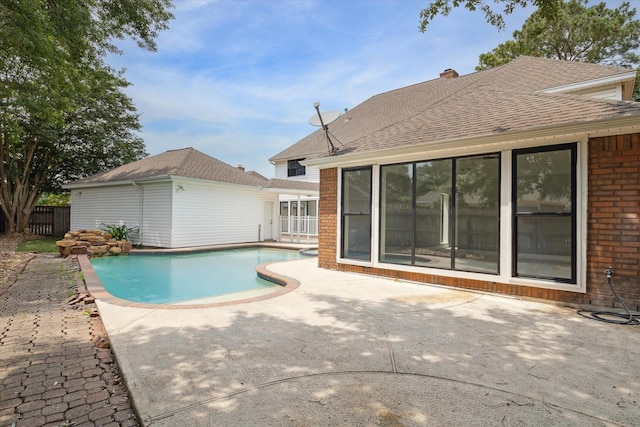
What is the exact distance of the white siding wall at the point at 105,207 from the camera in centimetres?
1452

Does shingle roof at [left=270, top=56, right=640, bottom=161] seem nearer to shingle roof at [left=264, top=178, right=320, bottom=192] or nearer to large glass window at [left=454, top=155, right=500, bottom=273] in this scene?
large glass window at [left=454, top=155, right=500, bottom=273]

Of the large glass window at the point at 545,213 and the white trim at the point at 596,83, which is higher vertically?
the white trim at the point at 596,83

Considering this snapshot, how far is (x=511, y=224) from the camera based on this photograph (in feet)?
17.7

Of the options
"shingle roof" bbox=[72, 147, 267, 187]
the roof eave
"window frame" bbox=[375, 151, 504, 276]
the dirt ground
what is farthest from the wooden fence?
"window frame" bbox=[375, 151, 504, 276]

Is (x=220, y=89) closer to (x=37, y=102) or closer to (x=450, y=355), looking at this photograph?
(x=37, y=102)

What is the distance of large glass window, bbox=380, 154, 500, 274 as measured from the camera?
5730 mm

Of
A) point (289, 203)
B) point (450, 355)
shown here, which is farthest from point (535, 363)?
point (289, 203)

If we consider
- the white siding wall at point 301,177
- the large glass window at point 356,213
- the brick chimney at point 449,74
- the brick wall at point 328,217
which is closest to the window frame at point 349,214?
the large glass window at point 356,213

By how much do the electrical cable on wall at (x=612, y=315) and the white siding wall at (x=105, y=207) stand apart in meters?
14.9

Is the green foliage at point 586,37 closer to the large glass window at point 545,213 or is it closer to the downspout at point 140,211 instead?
the large glass window at point 545,213

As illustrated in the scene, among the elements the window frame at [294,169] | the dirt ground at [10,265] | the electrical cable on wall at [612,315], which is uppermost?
the window frame at [294,169]

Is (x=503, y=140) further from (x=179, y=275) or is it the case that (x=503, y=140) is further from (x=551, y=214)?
(x=179, y=275)

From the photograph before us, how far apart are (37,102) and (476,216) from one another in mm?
11718

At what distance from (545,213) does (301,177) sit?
50.4 feet
